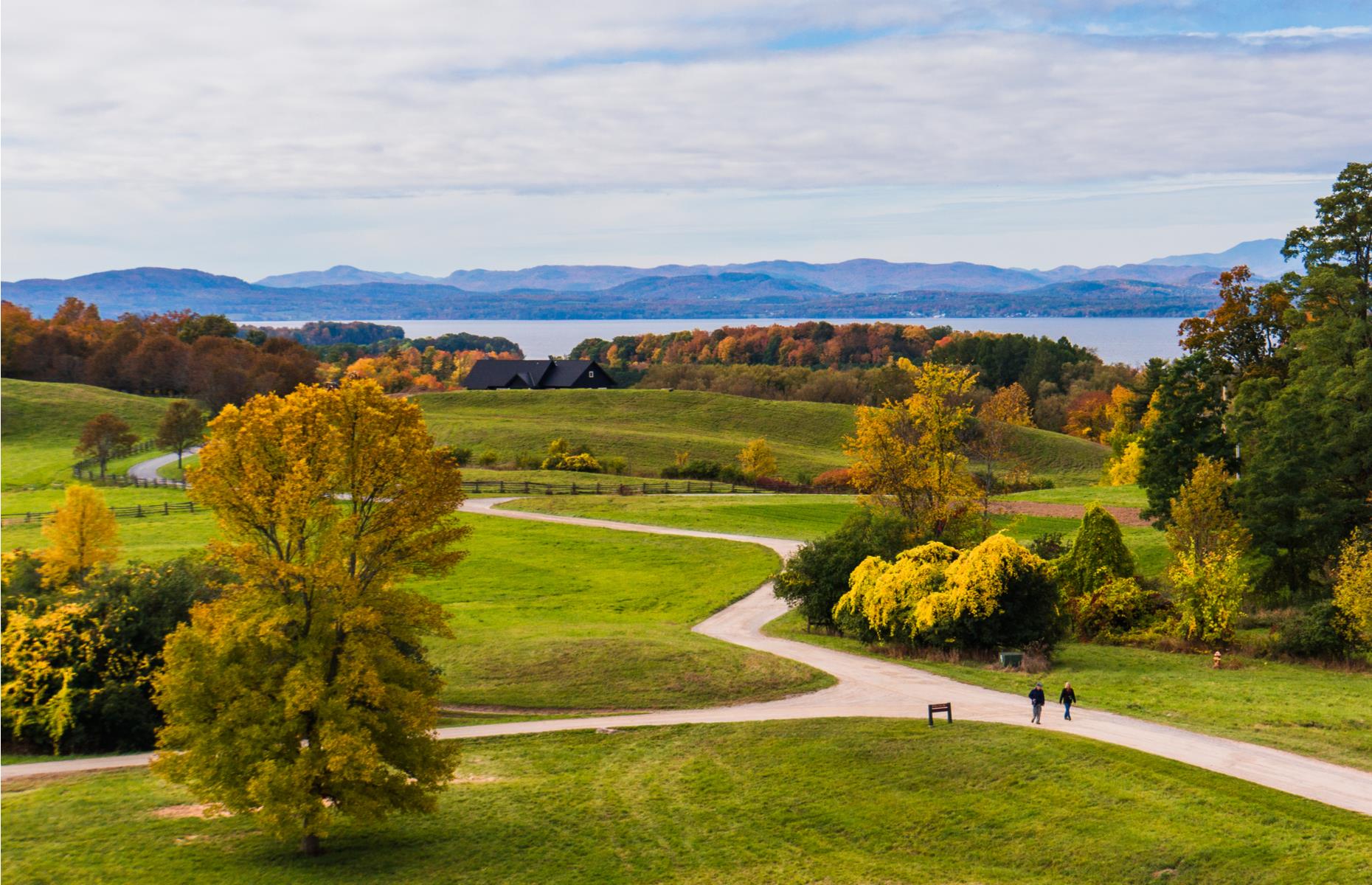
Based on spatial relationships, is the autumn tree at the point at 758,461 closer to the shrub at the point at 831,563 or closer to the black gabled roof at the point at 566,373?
the shrub at the point at 831,563

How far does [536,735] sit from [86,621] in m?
11.5

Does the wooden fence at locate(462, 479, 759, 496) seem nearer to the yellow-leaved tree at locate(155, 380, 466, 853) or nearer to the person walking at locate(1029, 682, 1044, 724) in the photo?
the person walking at locate(1029, 682, 1044, 724)

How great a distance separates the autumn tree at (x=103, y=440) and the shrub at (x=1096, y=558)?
58667 mm

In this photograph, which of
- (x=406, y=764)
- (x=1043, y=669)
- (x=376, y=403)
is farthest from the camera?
(x=1043, y=669)

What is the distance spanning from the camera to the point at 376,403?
22.5 m

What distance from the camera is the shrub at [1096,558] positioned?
38.8 meters

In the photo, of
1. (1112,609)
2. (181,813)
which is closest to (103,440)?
(181,813)

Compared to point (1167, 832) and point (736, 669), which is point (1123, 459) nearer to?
point (736, 669)

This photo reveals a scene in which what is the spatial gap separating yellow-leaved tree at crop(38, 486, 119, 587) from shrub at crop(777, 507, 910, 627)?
882 inches

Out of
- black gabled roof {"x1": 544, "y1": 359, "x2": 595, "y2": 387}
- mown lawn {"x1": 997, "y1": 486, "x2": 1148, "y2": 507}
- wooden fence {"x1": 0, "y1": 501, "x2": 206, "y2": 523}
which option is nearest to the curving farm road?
mown lawn {"x1": 997, "y1": 486, "x2": 1148, "y2": 507}

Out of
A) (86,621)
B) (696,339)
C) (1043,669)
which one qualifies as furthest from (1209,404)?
(696,339)

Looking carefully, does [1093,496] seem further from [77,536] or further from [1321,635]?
[77,536]

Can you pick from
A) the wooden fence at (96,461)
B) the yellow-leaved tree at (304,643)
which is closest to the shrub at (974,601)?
the yellow-leaved tree at (304,643)

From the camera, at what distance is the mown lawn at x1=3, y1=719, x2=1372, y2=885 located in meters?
19.1
